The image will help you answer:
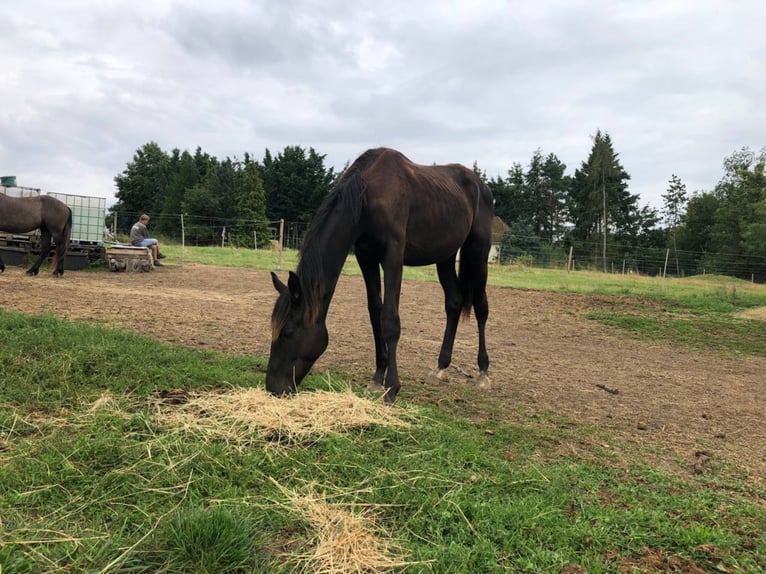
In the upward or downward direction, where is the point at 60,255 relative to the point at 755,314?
upward

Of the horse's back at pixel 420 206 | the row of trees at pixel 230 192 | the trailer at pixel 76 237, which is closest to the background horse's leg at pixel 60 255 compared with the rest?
the trailer at pixel 76 237

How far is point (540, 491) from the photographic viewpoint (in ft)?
7.89

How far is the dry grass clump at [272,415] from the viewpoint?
109 inches

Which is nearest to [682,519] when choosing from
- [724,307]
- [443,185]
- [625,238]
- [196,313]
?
[443,185]

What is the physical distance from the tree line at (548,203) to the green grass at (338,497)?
33.9 meters

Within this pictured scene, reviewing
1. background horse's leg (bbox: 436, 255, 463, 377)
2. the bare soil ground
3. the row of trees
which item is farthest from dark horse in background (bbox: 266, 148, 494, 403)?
the row of trees

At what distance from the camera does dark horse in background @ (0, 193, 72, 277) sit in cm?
1120

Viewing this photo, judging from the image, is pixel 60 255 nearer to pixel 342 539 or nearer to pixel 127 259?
pixel 127 259

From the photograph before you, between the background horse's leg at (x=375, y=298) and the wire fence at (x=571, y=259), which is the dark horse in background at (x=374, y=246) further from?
the wire fence at (x=571, y=259)

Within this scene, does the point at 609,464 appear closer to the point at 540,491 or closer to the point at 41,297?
the point at 540,491

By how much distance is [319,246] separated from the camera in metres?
3.61

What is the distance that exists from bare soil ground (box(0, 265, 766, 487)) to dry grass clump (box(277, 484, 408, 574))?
5.48 ft

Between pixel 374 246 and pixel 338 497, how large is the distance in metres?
2.19

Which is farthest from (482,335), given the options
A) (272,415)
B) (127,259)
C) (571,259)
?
(571,259)
